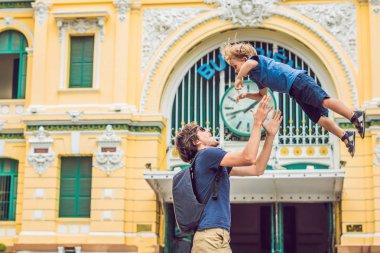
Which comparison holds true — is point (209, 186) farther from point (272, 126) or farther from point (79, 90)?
point (79, 90)

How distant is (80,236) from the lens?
22953 millimetres

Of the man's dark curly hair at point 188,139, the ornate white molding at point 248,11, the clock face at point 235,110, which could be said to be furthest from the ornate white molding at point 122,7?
the man's dark curly hair at point 188,139

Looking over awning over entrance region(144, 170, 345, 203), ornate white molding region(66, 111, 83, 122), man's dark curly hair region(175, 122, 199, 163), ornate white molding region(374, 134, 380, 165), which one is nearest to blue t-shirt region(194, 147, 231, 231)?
man's dark curly hair region(175, 122, 199, 163)

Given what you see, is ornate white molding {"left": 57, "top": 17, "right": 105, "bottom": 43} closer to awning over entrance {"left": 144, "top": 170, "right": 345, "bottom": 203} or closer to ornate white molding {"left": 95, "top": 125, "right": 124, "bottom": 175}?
ornate white molding {"left": 95, "top": 125, "right": 124, "bottom": 175}

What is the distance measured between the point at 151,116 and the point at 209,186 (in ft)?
53.7

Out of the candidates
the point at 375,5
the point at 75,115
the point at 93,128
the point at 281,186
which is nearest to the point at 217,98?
the point at 281,186

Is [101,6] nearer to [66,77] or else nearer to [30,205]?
[66,77]

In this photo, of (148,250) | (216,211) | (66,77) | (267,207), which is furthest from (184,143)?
(267,207)

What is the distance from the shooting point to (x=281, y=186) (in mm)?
22141

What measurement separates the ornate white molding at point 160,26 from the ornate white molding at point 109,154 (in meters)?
2.47

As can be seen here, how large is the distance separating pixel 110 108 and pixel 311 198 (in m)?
6.66

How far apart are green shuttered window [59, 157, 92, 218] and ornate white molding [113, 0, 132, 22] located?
4555mm

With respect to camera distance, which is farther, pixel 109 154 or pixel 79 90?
pixel 79 90

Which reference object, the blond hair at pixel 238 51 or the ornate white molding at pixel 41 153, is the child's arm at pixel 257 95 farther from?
the ornate white molding at pixel 41 153
